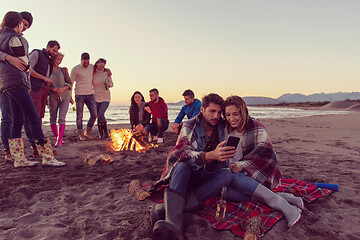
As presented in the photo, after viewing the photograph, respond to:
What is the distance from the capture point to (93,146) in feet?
21.5

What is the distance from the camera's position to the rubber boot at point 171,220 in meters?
2.08

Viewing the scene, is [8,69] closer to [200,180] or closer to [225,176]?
[200,180]

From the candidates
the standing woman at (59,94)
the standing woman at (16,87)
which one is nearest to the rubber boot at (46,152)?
the standing woman at (16,87)

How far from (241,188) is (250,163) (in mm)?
362

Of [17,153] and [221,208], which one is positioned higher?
[17,153]

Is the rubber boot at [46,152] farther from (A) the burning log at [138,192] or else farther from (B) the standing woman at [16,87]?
(A) the burning log at [138,192]

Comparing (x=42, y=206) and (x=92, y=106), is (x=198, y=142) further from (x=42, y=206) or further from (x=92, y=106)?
(x=92, y=106)

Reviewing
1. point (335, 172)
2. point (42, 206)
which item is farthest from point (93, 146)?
point (335, 172)

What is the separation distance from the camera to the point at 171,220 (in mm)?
2203

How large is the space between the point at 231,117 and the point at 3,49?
12.7ft

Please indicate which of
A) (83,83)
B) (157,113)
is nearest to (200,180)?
(157,113)

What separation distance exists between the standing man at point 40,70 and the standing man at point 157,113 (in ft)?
9.51

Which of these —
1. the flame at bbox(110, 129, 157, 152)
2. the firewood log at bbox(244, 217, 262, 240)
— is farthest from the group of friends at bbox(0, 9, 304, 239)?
the flame at bbox(110, 129, 157, 152)

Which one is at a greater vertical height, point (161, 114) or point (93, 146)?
point (161, 114)
